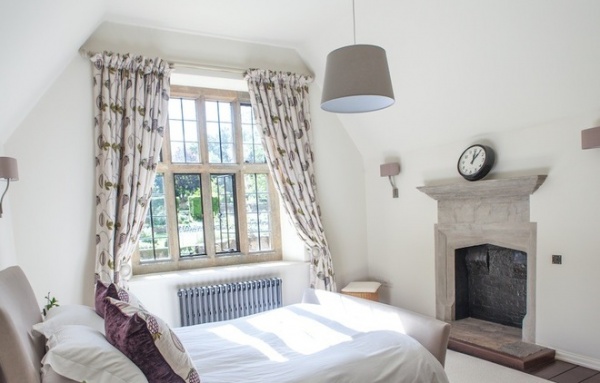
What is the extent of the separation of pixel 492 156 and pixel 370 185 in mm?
1665

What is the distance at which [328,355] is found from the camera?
2053 mm

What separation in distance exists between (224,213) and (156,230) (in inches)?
30.8

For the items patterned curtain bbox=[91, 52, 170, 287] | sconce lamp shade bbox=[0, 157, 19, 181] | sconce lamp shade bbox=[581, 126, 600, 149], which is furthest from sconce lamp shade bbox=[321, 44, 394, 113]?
patterned curtain bbox=[91, 52, 170, 287]

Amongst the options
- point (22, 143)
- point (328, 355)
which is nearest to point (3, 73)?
point (22, 143)

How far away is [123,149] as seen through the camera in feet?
11.6

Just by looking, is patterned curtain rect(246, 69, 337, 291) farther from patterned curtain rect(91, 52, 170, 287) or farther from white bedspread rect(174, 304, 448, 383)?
white bedspread rect(174, 304, 448, 383)

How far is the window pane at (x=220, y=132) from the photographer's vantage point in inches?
173


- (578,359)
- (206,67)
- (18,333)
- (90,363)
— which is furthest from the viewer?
(206,67)

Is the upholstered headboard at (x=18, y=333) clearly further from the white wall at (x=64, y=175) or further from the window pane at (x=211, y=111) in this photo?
the window pane at (x=211, y=111)

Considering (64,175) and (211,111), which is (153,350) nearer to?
(64,175)

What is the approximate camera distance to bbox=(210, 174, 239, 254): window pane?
4.39 m

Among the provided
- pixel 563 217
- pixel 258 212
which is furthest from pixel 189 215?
pixel 563 217

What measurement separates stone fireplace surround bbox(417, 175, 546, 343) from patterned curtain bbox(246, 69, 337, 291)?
127 centimetres

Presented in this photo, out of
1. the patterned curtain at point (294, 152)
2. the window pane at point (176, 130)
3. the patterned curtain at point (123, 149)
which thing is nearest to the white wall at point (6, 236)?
the patterned curtain at point (123, 149)
